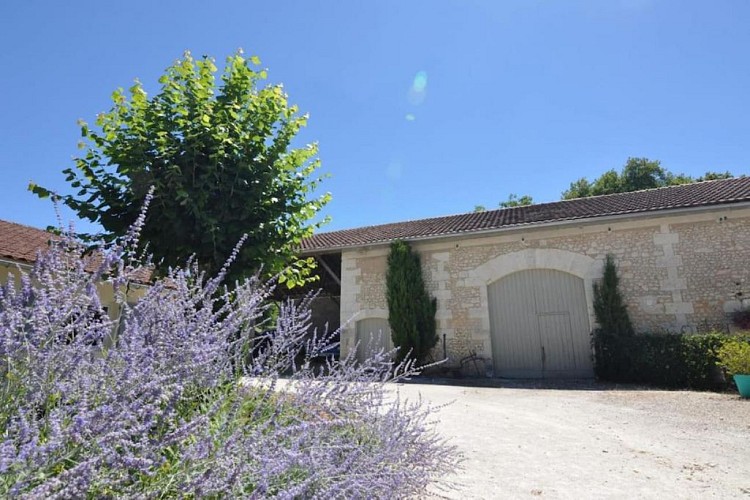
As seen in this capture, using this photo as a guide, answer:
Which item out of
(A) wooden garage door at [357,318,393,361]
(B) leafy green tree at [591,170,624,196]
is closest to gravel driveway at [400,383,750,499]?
(A) wooden garage door at [357,318,393,361]

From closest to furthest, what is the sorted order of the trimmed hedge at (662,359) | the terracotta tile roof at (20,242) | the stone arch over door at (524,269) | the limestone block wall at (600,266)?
the trimmed hedge at (662,359) < the limestone block wall at (600,266) < the terracotta tile roof at (20,242) < the stone arch over door at (524,269)

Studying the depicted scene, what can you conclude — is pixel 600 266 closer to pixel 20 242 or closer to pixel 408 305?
pixel 408 305

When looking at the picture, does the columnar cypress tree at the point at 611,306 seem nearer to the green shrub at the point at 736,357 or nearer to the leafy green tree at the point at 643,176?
the green shrub at the point at 736,357

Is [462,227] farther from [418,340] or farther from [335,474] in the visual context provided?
[335,474]

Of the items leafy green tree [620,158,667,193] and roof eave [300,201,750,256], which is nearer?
roof eave [300,201,750,256]

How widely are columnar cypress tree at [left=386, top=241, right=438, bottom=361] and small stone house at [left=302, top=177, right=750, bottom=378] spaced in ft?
0.96

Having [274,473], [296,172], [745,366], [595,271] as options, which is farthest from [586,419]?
[595,271]

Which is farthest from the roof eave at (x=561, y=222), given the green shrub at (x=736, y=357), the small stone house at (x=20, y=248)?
the small stone house at (x=20, y=248)

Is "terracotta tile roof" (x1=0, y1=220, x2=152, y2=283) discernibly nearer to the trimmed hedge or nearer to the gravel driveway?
the gravel driveway

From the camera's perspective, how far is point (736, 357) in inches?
267

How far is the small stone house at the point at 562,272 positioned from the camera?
9.47 m

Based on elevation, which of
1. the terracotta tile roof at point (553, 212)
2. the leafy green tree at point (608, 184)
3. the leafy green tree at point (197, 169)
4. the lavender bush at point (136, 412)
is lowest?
the lavender bush at point (136, 412)

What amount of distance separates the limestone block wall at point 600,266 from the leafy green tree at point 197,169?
4.43 m

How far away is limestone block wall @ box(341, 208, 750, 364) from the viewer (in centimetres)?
940
